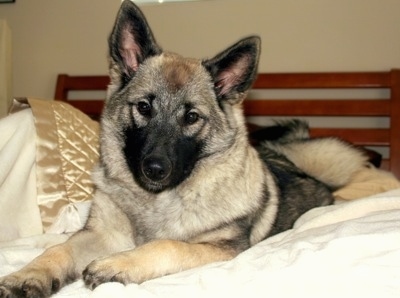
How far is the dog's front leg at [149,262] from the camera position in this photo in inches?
41.8

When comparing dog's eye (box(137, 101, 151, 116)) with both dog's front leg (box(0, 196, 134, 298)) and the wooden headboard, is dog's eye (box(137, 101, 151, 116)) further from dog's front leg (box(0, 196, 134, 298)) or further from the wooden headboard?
the wooden headboard

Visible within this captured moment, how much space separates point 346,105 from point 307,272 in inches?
84.3

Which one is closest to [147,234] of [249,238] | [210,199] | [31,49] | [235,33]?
[210,199]

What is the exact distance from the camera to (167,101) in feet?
4.56

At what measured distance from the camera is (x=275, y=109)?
9.89 ft

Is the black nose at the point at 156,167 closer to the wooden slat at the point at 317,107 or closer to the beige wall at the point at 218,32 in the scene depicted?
the wooden slat at the point at 317,107

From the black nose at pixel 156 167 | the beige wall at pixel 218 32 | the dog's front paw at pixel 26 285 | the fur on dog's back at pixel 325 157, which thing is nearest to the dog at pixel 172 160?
the black nose at pixel 156 167

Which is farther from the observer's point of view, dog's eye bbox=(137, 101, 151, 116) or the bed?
dog's eye bbox=(137, 101, 151, 116)

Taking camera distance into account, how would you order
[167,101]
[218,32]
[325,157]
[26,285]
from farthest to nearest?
[218,32], [325,157], [167,101], [26,285]

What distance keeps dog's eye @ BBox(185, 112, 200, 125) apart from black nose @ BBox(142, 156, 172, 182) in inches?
7.3

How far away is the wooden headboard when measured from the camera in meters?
2.79

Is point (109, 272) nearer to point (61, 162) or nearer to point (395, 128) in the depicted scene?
point (61, 162)

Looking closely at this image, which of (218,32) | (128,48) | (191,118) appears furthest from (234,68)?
(218,32)

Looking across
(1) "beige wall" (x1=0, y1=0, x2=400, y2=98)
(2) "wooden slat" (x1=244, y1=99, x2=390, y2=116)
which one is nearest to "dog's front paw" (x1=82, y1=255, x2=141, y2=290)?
(2) "wooden slat" (x1=244, y1=99, x2=390, y2=116)
